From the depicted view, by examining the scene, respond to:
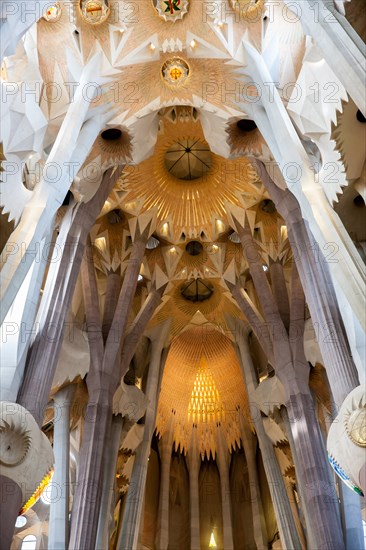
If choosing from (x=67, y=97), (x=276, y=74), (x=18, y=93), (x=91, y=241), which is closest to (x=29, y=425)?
(x=18, y=93)

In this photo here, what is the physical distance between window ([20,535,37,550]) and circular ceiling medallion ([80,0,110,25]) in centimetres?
1376

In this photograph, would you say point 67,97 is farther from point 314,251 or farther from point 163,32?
point 314,251

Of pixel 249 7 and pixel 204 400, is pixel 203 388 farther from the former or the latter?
pixel 249 7

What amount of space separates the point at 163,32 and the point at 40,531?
45.2 feet

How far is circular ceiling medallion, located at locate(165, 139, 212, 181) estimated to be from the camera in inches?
736

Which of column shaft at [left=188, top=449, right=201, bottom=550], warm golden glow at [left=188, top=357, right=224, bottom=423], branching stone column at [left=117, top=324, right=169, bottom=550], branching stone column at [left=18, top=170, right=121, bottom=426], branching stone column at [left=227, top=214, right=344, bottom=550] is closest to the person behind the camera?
branching stone column at [left=18, top=170, right=121, bottom=426]

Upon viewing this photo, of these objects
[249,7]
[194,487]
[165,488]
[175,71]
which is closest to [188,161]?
[175,71]

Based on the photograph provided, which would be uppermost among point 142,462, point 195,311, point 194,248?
point 194,248

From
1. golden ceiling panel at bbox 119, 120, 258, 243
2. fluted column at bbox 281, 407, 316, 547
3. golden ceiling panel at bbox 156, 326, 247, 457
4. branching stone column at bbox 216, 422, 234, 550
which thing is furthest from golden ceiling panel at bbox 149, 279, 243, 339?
fluted column at bbox 281, 407, 316, 547

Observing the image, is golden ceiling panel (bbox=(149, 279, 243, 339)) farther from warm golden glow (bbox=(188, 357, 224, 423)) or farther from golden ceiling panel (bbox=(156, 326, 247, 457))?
warm golden glow (bbox=(188, 357, 224, 423))

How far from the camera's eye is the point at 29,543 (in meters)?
17.4

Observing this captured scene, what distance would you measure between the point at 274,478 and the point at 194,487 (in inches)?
225

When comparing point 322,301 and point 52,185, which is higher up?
point 52,185

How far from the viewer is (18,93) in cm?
1113
